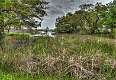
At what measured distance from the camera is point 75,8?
32062mm

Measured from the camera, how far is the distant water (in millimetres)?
29222

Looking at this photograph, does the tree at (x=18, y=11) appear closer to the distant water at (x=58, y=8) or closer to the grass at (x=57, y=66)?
the grass at (x=57, y=66)

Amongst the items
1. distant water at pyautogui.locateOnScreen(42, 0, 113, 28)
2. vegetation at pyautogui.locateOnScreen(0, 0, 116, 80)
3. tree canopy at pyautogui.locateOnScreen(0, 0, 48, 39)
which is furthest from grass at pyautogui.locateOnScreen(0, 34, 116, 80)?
distant water at pyautogui.locateOnScreen(42, 0, 113, 28)

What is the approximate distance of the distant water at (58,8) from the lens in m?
29.2

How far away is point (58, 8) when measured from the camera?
104 feet

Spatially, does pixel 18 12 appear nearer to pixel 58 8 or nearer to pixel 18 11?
pixel 18 11

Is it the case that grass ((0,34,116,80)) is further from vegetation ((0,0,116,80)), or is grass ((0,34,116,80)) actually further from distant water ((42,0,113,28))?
distant water ((42,0,113,28))

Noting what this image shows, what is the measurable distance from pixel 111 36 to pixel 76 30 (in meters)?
2.69

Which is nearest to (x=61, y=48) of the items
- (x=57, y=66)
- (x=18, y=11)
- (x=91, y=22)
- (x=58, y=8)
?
(x=57, y=66)

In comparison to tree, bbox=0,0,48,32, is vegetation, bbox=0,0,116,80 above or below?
below

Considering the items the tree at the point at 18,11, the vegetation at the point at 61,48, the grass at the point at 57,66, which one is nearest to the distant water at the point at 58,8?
the vegetation at the point at 61,48

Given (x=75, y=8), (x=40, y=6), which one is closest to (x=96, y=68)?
(x=40, y=6)

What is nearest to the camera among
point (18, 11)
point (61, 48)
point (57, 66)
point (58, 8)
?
point (57, 66)

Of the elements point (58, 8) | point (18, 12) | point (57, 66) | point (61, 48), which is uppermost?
point (58, 8)
